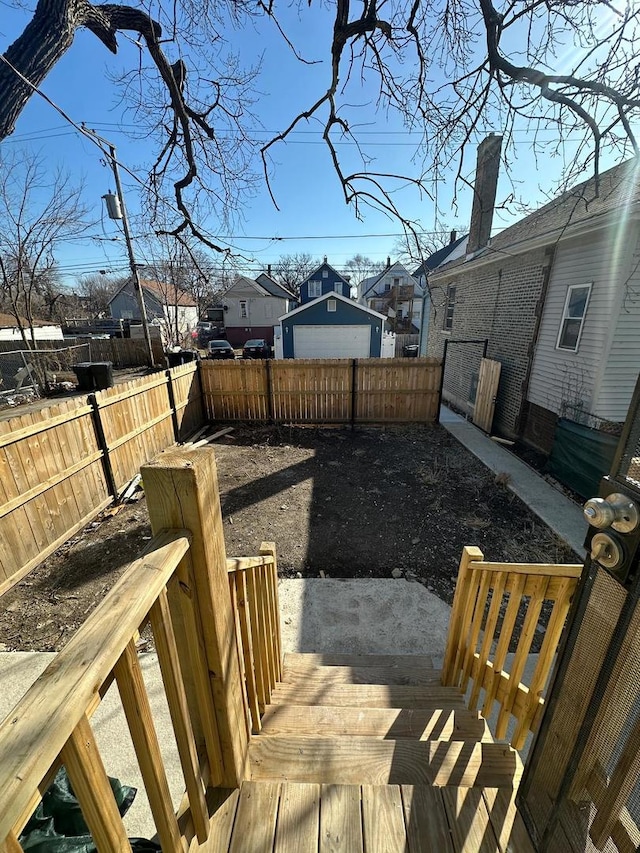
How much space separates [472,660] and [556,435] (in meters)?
5.11

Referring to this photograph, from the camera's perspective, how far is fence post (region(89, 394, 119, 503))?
4750 mm

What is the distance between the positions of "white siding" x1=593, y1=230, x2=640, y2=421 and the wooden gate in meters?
2.59

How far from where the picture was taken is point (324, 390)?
8555 millimetres

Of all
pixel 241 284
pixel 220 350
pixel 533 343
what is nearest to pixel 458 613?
pixel 533 343

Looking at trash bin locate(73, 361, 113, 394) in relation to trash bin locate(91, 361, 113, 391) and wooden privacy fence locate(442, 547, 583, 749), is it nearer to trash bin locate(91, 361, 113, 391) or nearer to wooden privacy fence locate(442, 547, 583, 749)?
trash bin locate(91, 361, 113, 391)

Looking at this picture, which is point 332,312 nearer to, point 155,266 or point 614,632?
point 155,266

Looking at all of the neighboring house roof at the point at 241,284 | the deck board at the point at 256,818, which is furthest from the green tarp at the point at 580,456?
the neighboring house roof at the point at 241,284

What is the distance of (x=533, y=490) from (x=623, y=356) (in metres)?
2.42

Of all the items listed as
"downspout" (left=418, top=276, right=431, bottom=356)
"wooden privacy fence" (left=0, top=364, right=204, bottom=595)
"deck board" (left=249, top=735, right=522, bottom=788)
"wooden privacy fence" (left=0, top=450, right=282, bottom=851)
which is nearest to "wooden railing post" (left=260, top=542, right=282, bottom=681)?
"wooden privacy fence" (left=0, top=450, right=282, bottom=851)

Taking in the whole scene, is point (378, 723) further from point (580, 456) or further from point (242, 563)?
point (580, 456)

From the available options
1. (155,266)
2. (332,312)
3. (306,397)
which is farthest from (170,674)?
(155,266)

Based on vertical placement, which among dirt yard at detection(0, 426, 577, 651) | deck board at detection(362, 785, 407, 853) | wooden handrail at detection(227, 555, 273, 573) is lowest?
dirt yard at detection(0, 426, 577, 651)

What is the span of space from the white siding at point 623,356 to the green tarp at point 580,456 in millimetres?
558

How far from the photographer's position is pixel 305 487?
5711 mm
